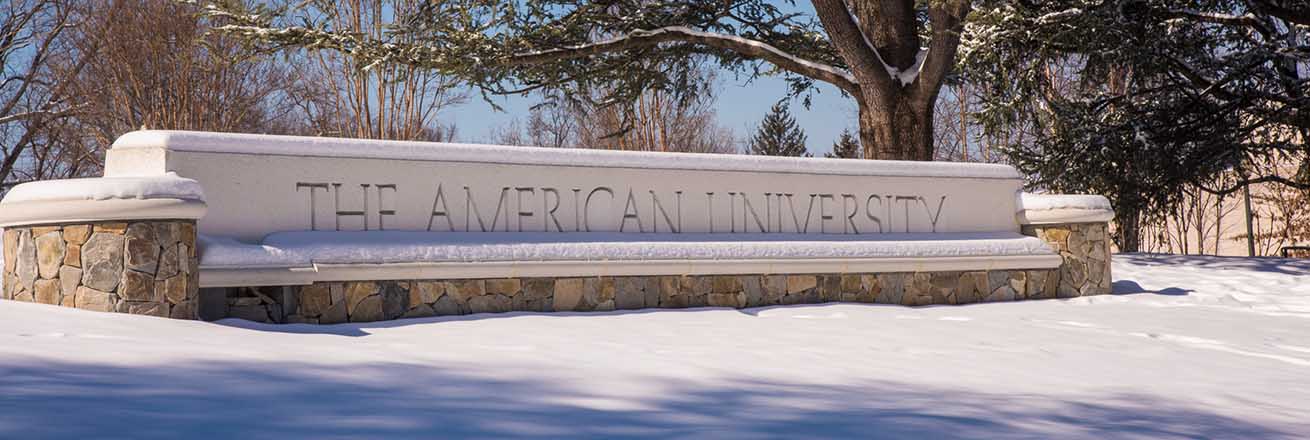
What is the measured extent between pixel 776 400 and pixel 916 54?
36.9 feet

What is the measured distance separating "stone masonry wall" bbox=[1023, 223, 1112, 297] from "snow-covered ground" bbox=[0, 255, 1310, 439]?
173 cm

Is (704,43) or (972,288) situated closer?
(972,288)

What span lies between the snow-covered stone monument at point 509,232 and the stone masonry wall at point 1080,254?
2cm

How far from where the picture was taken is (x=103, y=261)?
606 centimetres

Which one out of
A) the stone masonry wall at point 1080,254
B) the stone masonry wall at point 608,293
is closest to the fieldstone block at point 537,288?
the stone masonry wall at point 608,293

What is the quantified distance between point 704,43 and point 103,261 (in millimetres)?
10031

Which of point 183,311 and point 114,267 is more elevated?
point 114,267

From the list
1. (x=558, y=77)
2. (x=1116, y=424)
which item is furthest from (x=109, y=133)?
(x=1116, y=424)

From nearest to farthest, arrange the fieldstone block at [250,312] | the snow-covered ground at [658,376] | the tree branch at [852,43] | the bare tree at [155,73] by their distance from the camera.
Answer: the snow-covered ground at [658,376] → the fieldstone block at [250,312] → the tree branch at [852,43] → the bare tree at [155,73]

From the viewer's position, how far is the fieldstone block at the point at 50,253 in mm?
6145

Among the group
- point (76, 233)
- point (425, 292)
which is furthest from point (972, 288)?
point (76, 233)

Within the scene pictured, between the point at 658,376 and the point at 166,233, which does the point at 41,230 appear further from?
the point at 658,376

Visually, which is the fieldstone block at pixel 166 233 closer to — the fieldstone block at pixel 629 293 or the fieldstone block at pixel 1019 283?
the fieldstone block at pixel 629 293

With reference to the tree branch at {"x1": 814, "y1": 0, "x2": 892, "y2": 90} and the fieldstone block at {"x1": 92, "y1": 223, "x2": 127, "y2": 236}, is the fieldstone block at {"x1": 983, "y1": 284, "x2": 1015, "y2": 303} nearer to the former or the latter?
the tree branch at {"x1": 814, "y1": 0, "x2": 892, "y2": 90}
